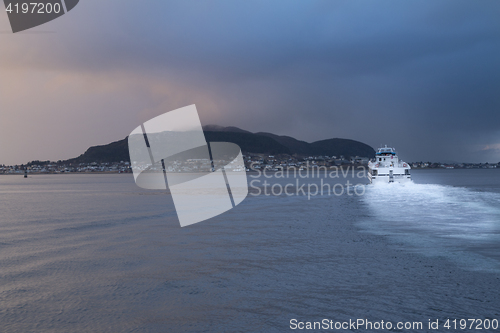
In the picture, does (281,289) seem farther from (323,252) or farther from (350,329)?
(323,252)

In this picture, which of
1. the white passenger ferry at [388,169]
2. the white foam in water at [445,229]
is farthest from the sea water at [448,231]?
the white passenger ferry at [388,169]

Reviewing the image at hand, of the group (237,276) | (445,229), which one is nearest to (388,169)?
(445,229)

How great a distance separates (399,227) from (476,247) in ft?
16.6

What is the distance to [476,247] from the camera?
478 inches

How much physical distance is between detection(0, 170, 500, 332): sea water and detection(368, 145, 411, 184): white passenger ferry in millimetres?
39647

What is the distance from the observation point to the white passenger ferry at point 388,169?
181 feet

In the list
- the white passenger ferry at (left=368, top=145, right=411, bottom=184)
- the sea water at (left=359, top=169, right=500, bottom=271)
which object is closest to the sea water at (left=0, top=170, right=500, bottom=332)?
the sea water at (left=359, top=169, right=500, bottom=271)

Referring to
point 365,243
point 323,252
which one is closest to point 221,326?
point 323,252

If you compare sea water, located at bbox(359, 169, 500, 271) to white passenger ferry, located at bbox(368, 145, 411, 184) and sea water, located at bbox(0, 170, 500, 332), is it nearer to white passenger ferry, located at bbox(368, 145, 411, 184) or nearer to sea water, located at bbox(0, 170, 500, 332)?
sea water, located at bbox(0, 170, 500, 332)

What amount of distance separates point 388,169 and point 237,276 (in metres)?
51.4

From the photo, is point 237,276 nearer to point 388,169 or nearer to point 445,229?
point 445,229

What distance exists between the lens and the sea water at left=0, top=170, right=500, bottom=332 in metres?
6.42

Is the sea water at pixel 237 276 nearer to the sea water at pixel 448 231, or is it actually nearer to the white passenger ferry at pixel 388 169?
the sea water at pixel 448 231

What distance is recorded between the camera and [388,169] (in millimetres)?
55469
